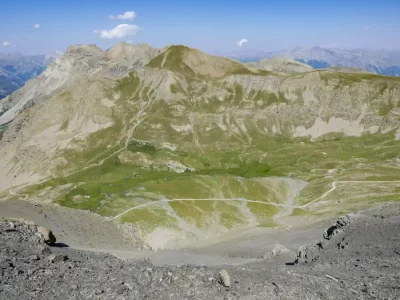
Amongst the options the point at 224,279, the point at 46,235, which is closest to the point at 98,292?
the point at 224,279

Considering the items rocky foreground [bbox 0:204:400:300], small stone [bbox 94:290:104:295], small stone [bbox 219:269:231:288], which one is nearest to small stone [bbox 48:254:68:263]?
rocky foreground [bbox 0:204:400:300]

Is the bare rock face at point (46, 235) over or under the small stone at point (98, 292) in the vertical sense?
under

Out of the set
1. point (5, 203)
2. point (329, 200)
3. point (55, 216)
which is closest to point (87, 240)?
point (55, 216)

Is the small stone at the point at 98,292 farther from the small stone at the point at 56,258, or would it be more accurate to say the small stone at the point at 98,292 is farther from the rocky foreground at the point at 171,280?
the small stone at the point at 56,258

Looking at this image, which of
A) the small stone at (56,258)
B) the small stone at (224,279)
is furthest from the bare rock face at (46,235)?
the small stone at (224,279)

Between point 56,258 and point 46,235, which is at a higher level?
point 56,258

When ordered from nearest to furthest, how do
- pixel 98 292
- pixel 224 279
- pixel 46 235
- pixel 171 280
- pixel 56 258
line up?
pixel 98 292 < pixel 171 280 < pixel 224 279 < pixel 56 258 < pixel 46 235

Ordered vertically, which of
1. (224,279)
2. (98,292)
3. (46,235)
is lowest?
(46,235)

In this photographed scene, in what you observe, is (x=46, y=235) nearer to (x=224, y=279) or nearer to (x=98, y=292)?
(x=98, y=292)

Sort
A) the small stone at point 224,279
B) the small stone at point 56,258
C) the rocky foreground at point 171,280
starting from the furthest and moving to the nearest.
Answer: the small stone at point 56,258
the small stone at point 224,279
the rocky foreground at point 171,280

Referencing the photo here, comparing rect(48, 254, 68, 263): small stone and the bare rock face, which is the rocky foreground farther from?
the bare rock face

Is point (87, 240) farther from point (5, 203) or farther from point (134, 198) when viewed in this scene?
point (134, 198)
